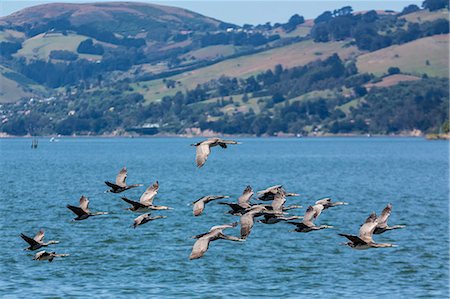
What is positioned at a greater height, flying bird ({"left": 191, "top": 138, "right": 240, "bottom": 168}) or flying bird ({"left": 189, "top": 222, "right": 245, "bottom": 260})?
flying bird ({"left": 191, "top": 138, "right": 240, "bottom": 168})

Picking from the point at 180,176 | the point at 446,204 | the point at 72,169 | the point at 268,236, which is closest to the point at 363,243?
the point at 268,236

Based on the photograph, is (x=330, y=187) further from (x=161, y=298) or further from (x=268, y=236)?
(x=161, y=298)

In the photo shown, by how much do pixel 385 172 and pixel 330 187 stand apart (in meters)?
40.6

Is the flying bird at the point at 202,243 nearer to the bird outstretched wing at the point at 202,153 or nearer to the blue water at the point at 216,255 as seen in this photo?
the bird outstretched wing at the point at 202,153

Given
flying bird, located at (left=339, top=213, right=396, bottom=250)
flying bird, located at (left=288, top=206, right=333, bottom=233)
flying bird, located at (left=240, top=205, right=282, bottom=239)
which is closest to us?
flying bird, located at (left=240, top=205, right=282, bottom=239)

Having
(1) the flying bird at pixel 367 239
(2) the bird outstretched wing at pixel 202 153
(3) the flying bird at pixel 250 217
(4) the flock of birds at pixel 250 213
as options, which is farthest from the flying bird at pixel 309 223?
(2) the bird outstretched wing at pixel 202 153

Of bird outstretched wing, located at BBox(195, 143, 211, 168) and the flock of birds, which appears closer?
the flock of birds

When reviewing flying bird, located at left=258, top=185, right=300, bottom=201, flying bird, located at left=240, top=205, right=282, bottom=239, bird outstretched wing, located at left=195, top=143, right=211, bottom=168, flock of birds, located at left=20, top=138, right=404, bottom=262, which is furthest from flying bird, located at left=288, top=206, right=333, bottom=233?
bird outstretched wing, located at left=195, top=143, right=211, bottom=168

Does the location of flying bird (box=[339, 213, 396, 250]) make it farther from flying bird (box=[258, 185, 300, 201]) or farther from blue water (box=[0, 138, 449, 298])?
blue water (box=[0, 138, 449, 298])

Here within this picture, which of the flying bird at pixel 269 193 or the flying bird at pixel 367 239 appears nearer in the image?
the flying bird at pixel 367 239

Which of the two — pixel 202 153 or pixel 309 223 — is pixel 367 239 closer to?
pixel 309 223

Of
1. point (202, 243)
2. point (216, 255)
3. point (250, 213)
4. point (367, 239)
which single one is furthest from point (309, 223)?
point (216, 255)

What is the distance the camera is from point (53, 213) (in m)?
92.6

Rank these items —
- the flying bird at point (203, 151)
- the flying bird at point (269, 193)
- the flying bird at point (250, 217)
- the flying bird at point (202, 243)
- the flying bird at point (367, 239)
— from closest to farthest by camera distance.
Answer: the flying bird at point (202, 243), the flying bird at point (250, 217), the flying bird at point (367, 239), the flying bird at point (203, 151), the flying bird at point (269, 193)
